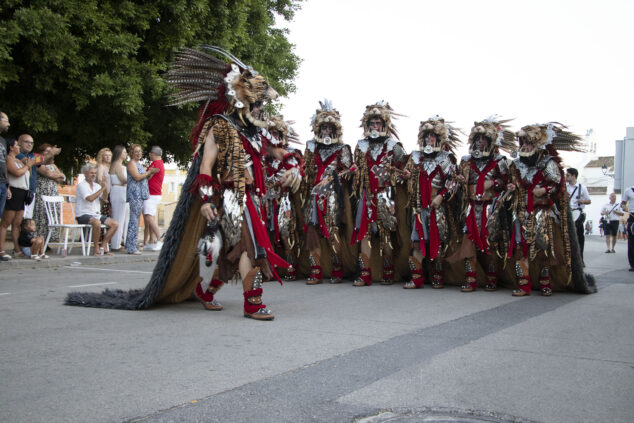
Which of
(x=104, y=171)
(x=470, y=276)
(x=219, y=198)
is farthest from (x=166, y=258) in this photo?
(x=104, y=171)

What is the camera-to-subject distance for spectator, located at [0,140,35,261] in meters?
10.6

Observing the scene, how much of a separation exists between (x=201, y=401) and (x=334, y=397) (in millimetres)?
719

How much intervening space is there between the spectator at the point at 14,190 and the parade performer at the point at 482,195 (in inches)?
284

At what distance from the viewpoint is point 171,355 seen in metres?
4.37

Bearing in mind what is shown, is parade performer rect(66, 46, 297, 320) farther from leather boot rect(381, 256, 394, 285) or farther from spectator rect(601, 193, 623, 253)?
spectator rect(601, 193, 623, 253)

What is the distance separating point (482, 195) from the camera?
27.9ft

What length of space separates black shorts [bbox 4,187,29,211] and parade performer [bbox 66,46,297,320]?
517 cm

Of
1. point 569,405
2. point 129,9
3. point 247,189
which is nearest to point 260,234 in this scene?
point 247,189

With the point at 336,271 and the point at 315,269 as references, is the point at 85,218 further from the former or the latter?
the point at 336,271

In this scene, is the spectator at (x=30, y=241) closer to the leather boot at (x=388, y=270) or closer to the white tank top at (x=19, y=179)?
the white tank top at (x=19, y=179)

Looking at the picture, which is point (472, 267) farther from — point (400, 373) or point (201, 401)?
point (201, 401)

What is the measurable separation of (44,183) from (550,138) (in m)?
9.19

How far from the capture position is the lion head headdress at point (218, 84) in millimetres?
6105

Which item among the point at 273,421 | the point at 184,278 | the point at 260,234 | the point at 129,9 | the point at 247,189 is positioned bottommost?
the point at 273,421
